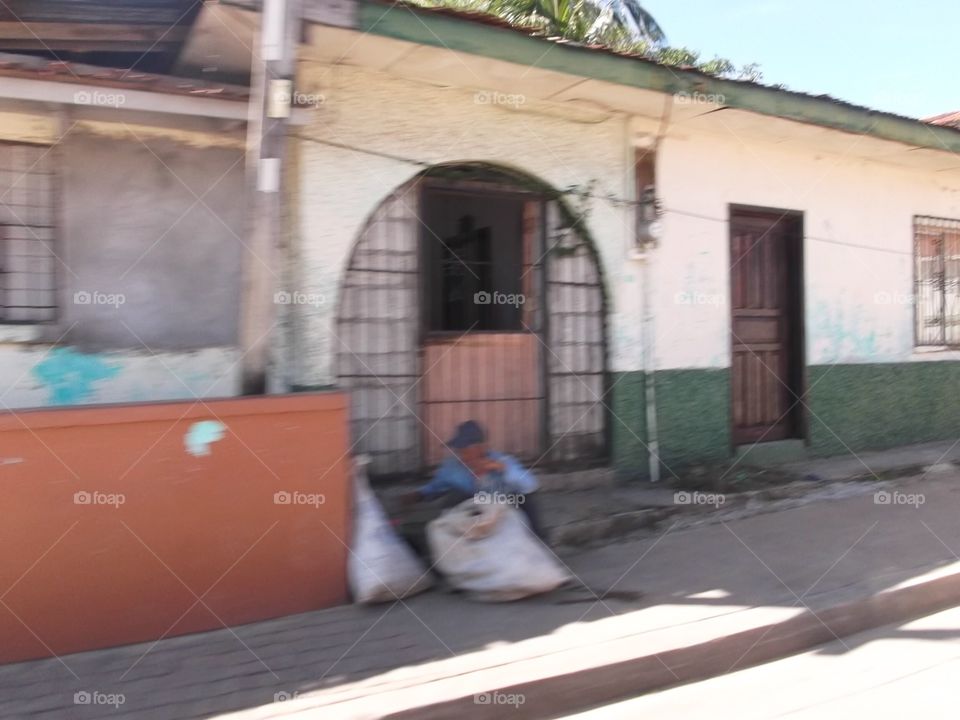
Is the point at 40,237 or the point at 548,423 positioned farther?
the point at 548,423

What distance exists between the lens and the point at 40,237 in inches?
198

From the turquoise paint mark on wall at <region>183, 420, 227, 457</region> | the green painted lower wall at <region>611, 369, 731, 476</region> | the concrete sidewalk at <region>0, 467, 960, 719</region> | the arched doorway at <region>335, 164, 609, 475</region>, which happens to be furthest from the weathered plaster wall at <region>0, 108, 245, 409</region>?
the green painted lower wall at <region>611, 369, 731, 476</region>

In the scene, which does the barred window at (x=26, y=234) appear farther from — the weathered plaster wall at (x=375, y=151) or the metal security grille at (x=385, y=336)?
the metal security grille at (x=385, y=336)

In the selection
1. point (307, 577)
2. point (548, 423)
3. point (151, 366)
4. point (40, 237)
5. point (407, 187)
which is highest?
point (407, 187)

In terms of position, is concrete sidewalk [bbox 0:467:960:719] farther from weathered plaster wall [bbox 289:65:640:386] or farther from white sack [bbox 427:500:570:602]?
weathered plaster wall [bbox 289:65:640:386]

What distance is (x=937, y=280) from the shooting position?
9.42m

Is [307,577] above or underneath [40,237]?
underneath

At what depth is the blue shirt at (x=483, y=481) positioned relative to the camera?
16.3 ft

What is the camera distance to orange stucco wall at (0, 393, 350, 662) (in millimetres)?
3797

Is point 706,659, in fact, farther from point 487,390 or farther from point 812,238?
point 812,238

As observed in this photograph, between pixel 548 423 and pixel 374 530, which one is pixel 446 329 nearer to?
pixel 548 423

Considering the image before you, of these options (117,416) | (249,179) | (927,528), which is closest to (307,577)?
(117,416)

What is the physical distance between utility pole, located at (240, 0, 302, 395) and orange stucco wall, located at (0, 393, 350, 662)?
1.40ft

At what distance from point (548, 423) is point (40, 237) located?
3793 millimetres
